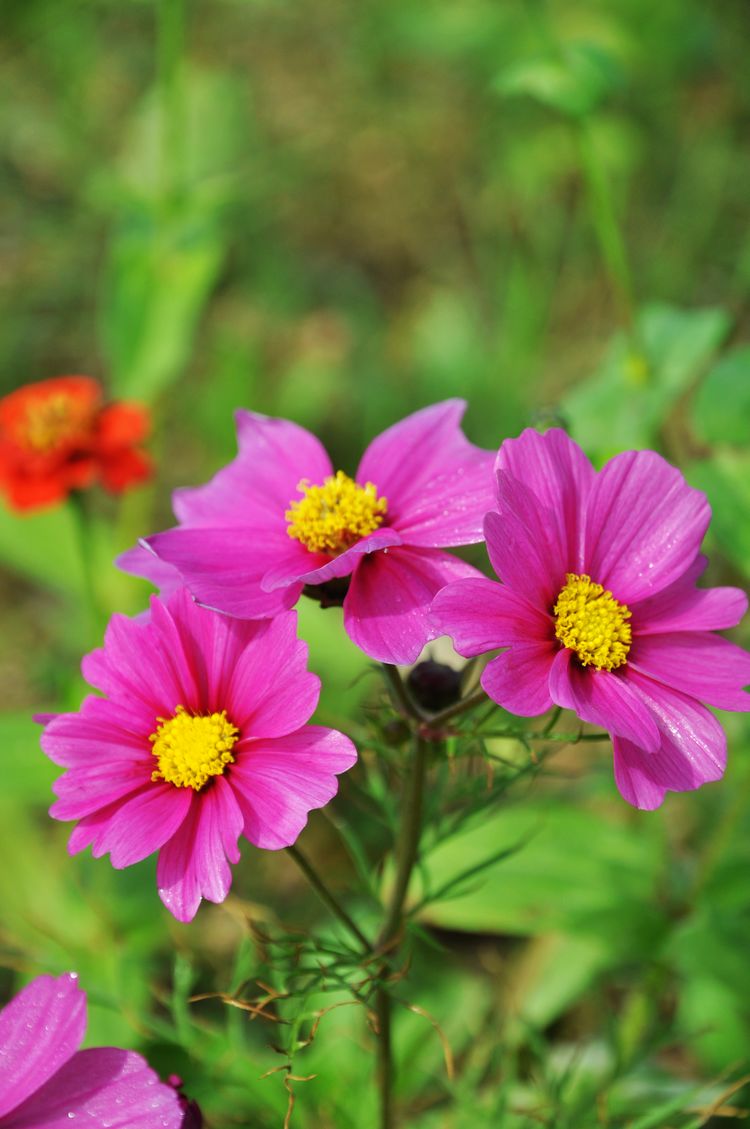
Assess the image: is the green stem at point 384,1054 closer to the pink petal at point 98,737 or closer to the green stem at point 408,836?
the green stem at point 408,836

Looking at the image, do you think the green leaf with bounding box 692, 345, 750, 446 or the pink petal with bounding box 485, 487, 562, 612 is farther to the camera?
the green leaf with bounding box 692, 345, 750, 446

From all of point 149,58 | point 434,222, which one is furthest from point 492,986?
point 149,58

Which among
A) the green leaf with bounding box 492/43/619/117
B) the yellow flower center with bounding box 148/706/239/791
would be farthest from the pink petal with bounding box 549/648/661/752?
the green leaf with bounding box 492/43/619/117

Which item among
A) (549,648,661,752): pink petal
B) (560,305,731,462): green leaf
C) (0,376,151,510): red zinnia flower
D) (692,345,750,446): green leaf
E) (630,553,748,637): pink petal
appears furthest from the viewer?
(0,376,151,510): red zinnia flower

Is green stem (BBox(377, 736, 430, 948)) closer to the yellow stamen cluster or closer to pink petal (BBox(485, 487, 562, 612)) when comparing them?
pink petal (BBox(485, 487, 562, 612))

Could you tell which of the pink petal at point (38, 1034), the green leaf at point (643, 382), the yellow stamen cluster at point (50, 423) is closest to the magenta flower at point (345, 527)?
the pink petal at point (38, 1034)

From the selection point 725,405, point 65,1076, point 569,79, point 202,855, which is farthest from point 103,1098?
point 569,79

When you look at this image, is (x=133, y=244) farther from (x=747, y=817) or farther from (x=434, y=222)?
(x=747, y=817)
